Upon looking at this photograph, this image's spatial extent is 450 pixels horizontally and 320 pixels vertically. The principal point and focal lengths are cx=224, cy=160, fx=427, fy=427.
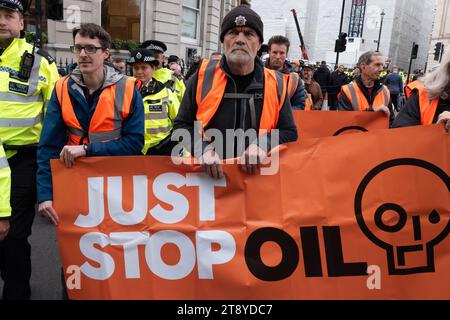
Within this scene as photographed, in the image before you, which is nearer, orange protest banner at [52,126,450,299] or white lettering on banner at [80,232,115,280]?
orange protest banner at [52,126,450,299]

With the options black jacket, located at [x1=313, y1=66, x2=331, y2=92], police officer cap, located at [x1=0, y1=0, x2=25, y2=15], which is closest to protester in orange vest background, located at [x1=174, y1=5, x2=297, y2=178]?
police officer cap, located at [x1=0, y1=0, x2=25, y2=15]

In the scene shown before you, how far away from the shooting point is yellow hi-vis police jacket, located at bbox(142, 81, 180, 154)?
515 cm

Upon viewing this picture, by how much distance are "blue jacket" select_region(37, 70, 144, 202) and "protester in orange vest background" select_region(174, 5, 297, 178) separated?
1.50 feet

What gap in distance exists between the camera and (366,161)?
259 cm

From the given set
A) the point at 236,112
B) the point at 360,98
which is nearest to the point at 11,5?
the point at 236,112

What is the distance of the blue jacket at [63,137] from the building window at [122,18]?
14.9m

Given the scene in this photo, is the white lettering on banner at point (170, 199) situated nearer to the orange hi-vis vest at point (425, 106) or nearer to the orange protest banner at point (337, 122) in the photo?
the orange hi-vis vest at point (425, 106)

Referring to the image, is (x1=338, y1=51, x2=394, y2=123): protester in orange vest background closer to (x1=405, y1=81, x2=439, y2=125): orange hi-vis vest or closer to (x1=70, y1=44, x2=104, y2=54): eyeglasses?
(x1=405, y1=81, x2=439, y2=125): orange hi-vis vest

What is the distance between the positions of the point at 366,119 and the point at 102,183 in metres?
2.95

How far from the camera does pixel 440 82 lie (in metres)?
2.76

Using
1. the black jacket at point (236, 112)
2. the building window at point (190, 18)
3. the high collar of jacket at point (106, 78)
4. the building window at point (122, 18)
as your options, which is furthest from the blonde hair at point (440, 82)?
the building window at point (190, 18)

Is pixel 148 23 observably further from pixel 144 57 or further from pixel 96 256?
pixel 96 256

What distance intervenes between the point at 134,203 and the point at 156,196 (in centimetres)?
14
